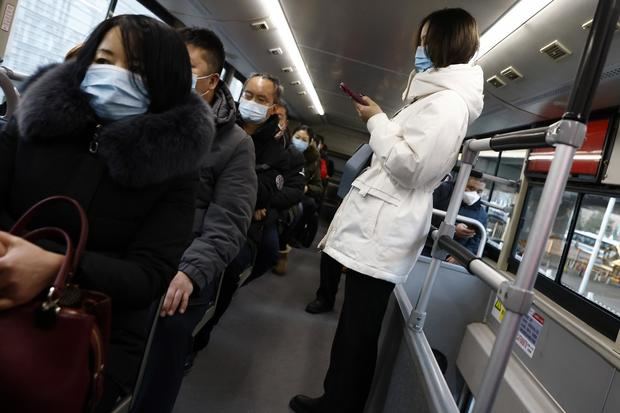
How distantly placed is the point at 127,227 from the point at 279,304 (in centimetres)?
234

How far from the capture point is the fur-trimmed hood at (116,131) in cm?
86

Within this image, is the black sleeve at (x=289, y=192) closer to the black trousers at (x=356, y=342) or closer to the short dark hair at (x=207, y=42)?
the short dark hair at (x=207, y=42)

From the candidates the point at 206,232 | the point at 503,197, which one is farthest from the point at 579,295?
the point at 206,232

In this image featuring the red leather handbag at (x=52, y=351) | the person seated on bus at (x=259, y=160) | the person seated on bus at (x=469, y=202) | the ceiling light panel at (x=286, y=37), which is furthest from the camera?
the ceiling light panel at (x=286, y=37)

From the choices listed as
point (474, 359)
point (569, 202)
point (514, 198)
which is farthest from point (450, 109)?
point (514, 198)

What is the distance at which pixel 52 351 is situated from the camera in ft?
2.04

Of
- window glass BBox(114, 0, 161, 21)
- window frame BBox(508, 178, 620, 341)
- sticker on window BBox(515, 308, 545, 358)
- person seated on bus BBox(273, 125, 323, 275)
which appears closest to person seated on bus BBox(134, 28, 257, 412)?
person seated on bus BBox(273, 125, 323, 275)

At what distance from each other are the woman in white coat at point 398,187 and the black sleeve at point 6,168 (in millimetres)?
960

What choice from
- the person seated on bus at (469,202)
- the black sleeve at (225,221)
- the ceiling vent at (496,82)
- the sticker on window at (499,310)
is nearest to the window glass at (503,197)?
the person seated on bus at (469,202)

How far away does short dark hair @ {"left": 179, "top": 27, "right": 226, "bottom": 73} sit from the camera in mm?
1631

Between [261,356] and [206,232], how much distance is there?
3.83 ft

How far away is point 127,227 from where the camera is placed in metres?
0.92

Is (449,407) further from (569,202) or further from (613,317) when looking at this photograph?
(569,202)

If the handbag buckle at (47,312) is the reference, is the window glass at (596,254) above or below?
above
